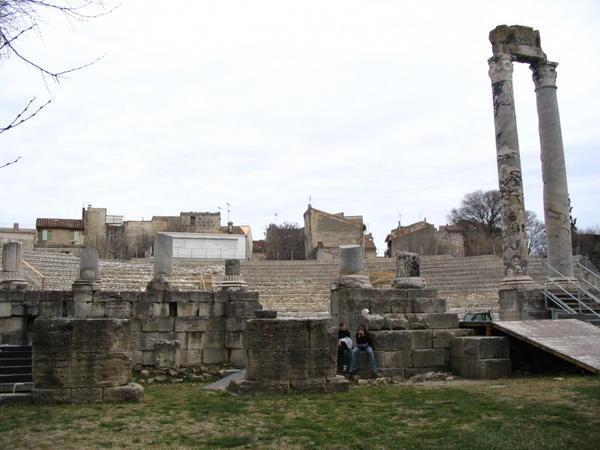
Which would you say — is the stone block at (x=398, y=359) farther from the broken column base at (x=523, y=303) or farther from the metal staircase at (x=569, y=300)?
the broken column base at (x=523, y=303)

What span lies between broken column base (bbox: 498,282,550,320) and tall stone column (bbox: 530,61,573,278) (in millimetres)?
1526

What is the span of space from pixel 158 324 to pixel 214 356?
1618mm

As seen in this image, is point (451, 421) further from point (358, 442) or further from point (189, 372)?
point (189, 372)

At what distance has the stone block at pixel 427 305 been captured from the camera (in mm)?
14430

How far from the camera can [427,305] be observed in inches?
571

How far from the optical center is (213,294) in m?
16.2

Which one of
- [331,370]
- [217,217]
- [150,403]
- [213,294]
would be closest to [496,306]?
[213,294]

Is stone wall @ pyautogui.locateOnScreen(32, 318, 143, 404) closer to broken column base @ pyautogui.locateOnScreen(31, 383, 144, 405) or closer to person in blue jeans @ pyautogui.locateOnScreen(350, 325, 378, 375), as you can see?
broken column base @ pyautogui.locateOnScreen(31, 383, 144, 405)

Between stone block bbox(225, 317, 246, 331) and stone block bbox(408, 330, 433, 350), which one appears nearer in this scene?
stone block bbox(408, 330, 433, 350)

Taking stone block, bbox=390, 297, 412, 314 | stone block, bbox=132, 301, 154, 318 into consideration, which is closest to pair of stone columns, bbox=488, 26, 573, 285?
stone block, bbox=390, 297, 412, 314

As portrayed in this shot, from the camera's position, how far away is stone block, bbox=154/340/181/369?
14.8 metres

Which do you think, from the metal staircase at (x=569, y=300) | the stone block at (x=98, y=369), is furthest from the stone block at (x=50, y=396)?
the metal staircase at (x=569, y=300)

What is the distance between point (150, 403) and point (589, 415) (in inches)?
253

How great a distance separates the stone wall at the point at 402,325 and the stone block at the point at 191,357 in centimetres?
359
